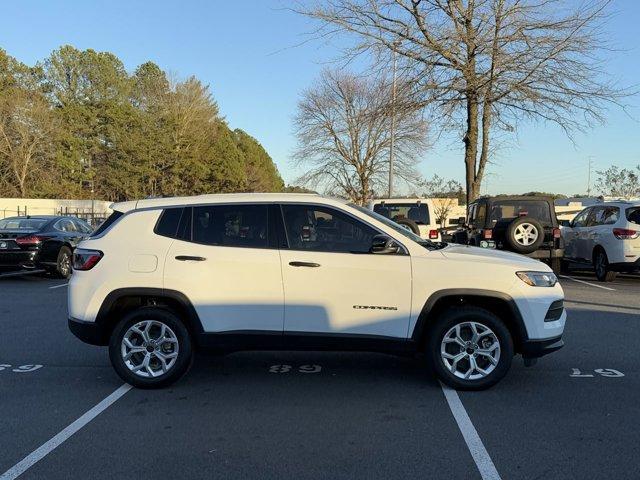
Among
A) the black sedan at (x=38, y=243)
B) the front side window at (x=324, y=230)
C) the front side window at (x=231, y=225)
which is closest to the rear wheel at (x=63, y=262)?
the black sedan at (x=38, y=243)

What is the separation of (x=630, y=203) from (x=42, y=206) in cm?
4233

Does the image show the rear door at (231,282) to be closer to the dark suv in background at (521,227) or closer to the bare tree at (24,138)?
the dark suv in background at (521,227)

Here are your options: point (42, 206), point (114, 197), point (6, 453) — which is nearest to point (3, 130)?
point (42, 206)

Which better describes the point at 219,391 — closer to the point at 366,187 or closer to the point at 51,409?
the point at 51,409

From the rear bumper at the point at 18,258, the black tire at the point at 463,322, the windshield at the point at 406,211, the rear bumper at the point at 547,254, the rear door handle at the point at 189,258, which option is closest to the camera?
the black tire at the point at 463,322

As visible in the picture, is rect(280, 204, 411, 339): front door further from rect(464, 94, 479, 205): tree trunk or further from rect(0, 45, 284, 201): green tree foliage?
rect(0, 45, 284, 201): green tree foliage

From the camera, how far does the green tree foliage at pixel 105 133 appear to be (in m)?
48.2

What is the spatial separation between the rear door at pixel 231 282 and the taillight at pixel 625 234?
9549 millimetres

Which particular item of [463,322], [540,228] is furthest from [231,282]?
[540,228]

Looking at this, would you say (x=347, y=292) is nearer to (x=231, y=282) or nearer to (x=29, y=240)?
(x=231, y=282)

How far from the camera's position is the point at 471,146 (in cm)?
1917

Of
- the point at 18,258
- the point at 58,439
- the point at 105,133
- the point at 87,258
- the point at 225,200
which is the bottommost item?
the point at 58,439

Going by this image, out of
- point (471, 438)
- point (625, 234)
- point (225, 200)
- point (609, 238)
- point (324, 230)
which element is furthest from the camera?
point (609, 238)

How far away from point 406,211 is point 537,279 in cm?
890
